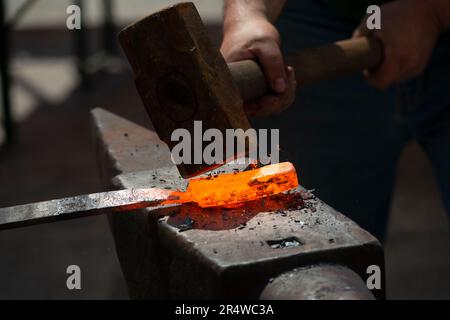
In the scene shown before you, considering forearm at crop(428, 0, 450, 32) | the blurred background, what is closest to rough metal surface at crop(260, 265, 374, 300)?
forearm at crop(428, 0, 450, 32)

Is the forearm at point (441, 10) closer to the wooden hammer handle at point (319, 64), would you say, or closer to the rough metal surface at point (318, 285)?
the wooden hammer handle at point (319, 64)

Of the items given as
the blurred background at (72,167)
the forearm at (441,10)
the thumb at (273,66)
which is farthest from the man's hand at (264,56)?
the blurred background at (72,167)

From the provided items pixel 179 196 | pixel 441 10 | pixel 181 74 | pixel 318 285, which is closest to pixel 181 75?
pixel 181 74

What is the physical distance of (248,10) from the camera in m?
2.13

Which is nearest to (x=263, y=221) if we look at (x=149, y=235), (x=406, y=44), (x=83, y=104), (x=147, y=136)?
(x=149, y=235)

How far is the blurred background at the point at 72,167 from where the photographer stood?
3.48m

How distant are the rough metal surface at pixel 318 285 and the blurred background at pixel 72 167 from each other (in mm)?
1978

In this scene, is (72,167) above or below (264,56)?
below

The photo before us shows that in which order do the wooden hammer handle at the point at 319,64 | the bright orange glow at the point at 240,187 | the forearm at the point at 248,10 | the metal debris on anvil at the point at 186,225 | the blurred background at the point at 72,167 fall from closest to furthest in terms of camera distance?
the metal debris on anvil at the point at 186,225 < the bright orange glow at the point at 240,187 < the wooden hammer handle at the point at 319,64 < the forearm at the point at 248,10 < the blurred background at the point at 72,167

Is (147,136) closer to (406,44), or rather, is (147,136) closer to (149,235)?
(149,235)

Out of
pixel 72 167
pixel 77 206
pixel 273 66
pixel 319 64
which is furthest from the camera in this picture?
pixel 72 167

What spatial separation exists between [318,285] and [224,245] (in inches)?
7.4

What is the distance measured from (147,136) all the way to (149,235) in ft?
1.63

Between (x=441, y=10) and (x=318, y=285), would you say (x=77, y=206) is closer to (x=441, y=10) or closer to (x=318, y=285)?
(x=318, y=285)
